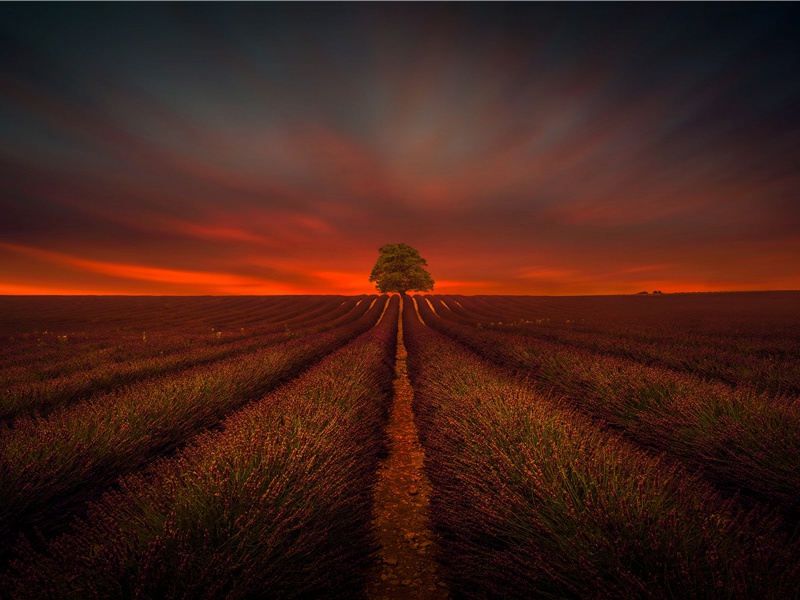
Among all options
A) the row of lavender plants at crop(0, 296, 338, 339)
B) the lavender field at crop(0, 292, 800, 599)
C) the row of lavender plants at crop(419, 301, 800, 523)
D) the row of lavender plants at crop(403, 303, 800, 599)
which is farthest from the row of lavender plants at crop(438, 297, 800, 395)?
the row of lavender plants at crop(0, 296, 338, 339)

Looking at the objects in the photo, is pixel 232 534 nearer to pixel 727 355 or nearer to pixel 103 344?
pixel 727 355

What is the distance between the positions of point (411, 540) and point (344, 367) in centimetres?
360

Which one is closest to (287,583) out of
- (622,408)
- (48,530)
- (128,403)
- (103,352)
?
(48,530)

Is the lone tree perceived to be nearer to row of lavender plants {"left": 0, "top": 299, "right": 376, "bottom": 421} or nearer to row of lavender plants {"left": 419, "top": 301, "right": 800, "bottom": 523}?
row of lavender plants {"left": 0, "top": 299, "right": 376, "bottom": 421}

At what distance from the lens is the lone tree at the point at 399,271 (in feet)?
135

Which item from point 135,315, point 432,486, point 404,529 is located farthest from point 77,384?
point 135,315

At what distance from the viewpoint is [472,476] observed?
2.28 meters

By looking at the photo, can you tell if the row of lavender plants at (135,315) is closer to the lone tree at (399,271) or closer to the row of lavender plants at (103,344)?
the row of lavender plants at (103,344)

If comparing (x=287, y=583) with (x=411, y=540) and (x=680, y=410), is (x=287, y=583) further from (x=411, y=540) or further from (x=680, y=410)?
Result: (x=680, y=410)

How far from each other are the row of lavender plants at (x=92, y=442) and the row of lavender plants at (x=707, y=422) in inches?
217

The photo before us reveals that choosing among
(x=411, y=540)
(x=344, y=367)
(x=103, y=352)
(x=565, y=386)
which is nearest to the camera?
(x=411, y=540)

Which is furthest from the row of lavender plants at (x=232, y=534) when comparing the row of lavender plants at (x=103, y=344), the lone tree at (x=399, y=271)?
the lone tree at (x=399, y=271)

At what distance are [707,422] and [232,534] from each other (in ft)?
14.7

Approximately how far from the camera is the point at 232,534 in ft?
5.32
